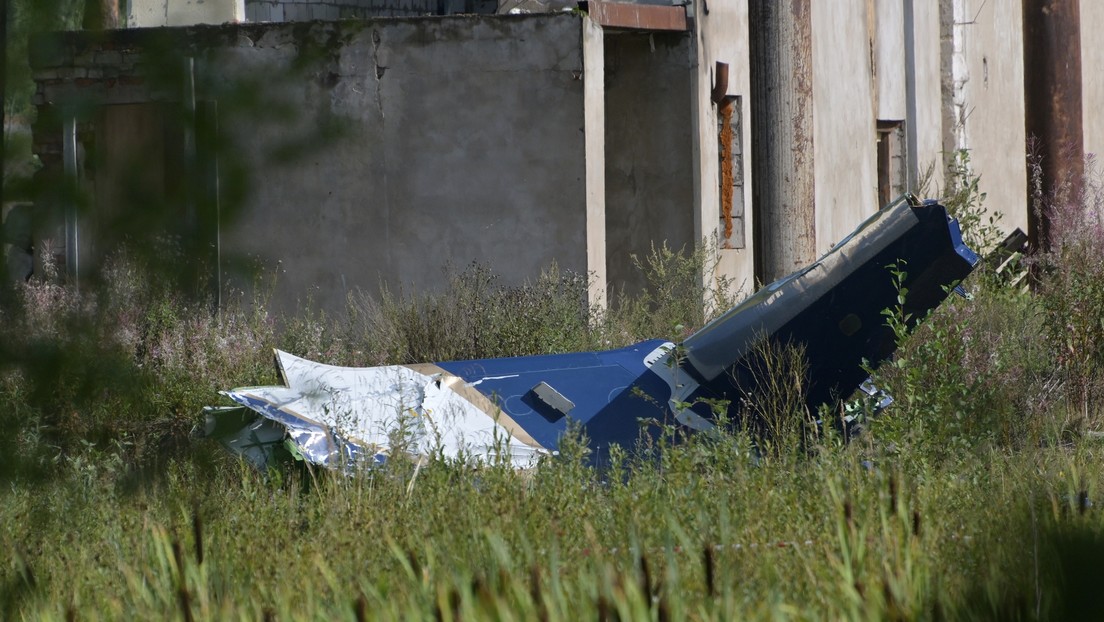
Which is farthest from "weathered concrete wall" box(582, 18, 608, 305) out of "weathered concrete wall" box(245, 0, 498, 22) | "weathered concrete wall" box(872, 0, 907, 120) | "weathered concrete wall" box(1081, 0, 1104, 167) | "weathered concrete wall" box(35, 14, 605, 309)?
"weathered concrete wall" box(1081, 0, 1104, 167)

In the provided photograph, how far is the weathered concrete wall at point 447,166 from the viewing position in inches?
372

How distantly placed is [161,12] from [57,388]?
34.4ft

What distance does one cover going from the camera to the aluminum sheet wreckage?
17.9 feet

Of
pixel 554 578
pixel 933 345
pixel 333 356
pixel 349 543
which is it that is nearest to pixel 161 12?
pixel 333 356

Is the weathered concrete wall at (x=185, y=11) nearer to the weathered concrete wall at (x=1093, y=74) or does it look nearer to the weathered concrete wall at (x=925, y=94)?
the weathered concrete wall at (x=925, y=94)

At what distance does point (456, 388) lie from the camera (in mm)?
5746

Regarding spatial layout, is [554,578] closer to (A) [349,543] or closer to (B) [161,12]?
(A) [349,543]

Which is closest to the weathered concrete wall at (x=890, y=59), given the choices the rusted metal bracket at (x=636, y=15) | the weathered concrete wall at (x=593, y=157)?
the rusted metal bracket at (x=636, y=15)

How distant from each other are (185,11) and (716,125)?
506 centimetres

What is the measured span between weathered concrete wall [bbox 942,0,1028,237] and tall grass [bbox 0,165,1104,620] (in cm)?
941

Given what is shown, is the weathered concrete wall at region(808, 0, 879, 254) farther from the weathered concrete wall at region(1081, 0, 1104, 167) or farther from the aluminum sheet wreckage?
the aluminum sheet wreckage

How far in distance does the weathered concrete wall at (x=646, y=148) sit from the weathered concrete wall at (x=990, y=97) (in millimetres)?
5178

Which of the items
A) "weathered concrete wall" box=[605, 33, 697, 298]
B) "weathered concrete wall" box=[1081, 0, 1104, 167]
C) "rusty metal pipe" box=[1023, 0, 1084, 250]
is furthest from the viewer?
"weathered concrete wall" box=[1081, 0, 1104, 167]

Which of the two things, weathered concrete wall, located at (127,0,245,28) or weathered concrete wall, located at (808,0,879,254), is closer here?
weathered concrete wall, located at (127,0,245,28)
